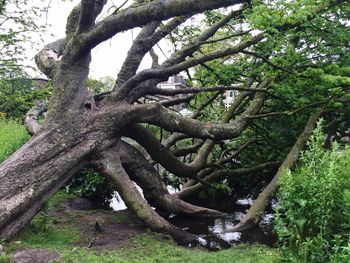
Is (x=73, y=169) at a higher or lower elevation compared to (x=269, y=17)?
lower

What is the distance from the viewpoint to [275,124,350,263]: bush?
3537mm

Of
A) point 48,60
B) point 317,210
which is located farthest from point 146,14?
point 48,60

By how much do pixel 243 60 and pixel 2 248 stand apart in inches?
270

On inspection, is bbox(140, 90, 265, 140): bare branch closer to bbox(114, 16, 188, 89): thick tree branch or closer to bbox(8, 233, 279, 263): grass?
bbox(114, 16, 188, 89): thick tree branch

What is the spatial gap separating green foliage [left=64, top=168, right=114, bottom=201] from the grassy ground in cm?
307

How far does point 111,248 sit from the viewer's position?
5641 mm

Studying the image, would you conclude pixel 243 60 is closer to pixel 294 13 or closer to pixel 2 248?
pixel 294 13

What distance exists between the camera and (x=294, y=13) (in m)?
6.69

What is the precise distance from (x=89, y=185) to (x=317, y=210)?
7.61 metres

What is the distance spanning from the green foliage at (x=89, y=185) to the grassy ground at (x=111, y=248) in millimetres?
3075

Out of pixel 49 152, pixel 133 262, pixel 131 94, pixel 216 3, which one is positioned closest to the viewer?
pixel 216 3

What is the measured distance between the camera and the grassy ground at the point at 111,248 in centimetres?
489

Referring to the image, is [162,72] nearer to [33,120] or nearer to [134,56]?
[134,56]

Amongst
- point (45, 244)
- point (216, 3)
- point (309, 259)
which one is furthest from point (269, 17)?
point (45, 244)
